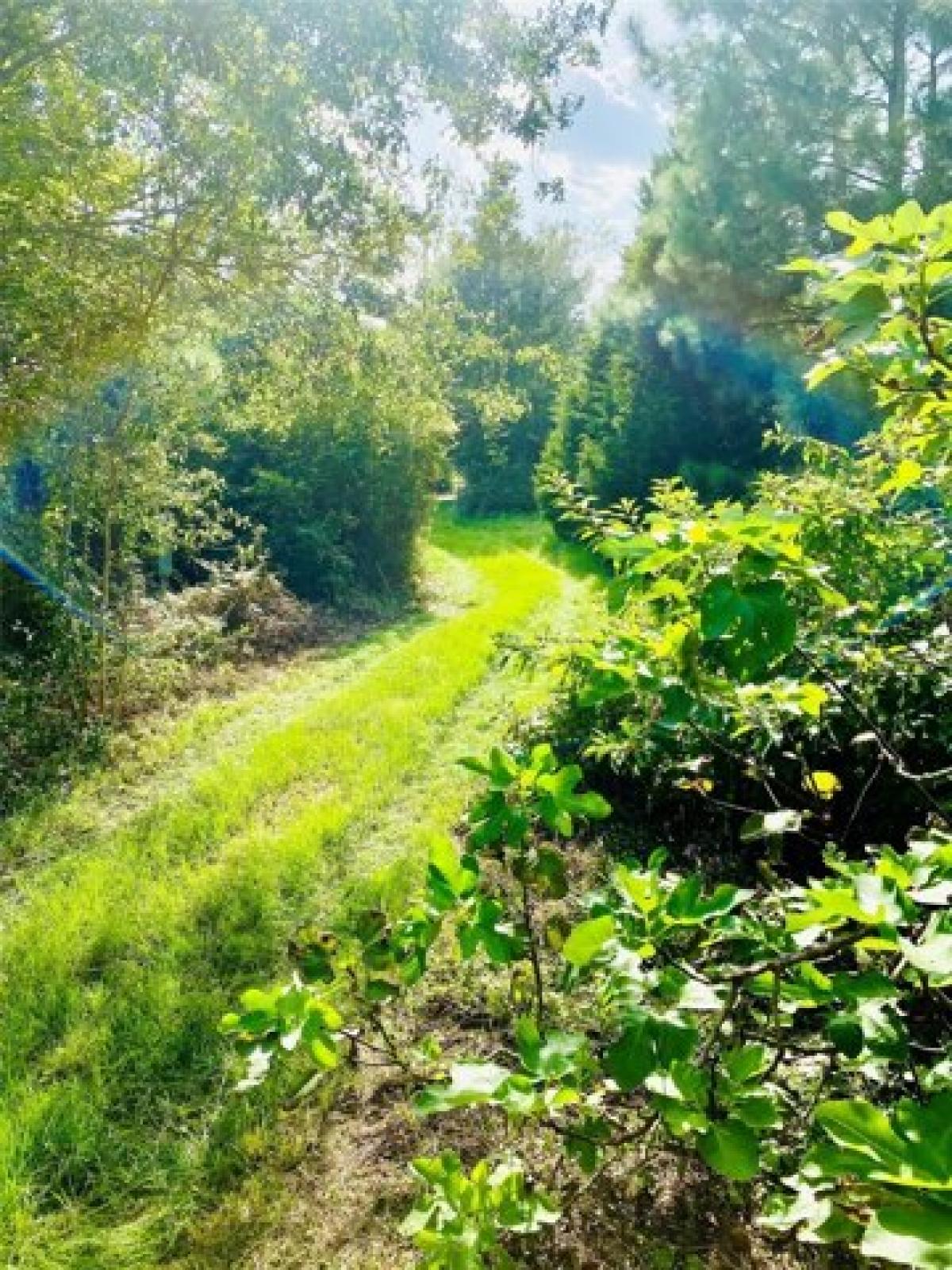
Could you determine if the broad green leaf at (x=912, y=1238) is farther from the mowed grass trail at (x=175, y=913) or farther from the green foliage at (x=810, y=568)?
the mowed grass trail at (x=175, y=913)

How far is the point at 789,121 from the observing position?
8.47m

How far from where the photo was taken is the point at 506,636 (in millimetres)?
3439

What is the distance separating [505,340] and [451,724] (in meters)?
7.89

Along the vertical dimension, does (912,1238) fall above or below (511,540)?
above

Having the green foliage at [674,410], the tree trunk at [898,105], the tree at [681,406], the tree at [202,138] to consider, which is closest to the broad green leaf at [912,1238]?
the tree at [202,138]

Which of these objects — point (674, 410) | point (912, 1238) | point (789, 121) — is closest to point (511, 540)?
point (674, 410)

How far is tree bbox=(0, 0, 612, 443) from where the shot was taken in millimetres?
3682

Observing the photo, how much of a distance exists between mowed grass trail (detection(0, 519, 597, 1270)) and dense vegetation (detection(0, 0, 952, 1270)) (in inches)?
0.8

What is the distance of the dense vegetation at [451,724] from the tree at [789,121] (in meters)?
0.05

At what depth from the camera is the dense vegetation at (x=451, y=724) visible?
898mm

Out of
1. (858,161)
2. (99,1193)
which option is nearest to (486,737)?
(99,1193)

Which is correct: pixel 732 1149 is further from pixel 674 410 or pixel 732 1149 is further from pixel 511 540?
pixel 511 540

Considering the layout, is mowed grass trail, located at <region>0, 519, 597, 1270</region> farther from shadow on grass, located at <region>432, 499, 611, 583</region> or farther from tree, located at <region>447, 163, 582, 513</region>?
shadow on grass, located at <region>432, 499, 611, 583</region>

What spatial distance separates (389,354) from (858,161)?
5896mm
